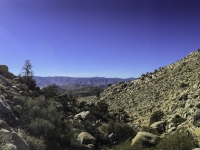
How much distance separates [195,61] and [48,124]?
99.6ft

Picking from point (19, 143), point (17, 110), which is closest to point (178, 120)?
point (17, 110)

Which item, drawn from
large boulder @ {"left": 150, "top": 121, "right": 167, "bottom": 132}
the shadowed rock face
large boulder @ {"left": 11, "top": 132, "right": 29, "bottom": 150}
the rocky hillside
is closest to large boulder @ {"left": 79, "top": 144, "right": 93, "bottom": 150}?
large boulder @ {"left": 11, "top": 132, "right": 29, "bottom": 150}

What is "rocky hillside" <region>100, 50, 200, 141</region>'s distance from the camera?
67.9ft

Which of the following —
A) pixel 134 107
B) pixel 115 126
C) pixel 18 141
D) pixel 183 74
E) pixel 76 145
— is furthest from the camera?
pixel 183 74

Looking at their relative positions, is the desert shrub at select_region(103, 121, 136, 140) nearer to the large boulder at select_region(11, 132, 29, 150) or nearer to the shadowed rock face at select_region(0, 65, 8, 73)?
the large boulder at select_region(11, 132, 29, 150)

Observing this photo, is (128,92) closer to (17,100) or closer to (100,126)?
(100,126)

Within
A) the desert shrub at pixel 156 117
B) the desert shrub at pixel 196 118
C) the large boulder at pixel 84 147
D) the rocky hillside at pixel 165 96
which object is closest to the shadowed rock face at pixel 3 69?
the rocky hillside at pixel 165 96

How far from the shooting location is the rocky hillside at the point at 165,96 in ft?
67.9

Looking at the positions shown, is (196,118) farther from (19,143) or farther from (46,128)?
(19,143)

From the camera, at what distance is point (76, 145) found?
14.3 metres

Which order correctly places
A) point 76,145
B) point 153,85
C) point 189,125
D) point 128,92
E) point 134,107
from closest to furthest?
point 76,145
point 189,125
point 134,107
point 153,85
point 128,92

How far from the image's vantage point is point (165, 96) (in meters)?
29.9

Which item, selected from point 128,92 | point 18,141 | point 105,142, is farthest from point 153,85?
point 18,141

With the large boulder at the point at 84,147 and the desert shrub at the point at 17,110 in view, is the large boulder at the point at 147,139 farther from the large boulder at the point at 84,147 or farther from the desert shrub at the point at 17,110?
the desert shrub at the point at 17,110
